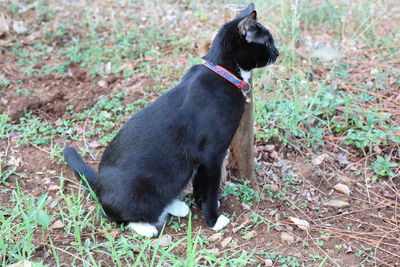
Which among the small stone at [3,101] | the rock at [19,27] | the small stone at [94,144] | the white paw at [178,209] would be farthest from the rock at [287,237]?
the rock at [19,27]

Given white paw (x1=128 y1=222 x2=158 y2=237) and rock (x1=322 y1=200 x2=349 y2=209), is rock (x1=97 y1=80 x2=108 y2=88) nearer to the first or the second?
white paw (x1=128 y1=222 x2=158 y2=237)

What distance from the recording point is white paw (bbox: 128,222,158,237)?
7.95ft

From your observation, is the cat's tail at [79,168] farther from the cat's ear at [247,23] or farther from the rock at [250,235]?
the cat's ear at [247,23]

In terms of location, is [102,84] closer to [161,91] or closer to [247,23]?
[161,91]

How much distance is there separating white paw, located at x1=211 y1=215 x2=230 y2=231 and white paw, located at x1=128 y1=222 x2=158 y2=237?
37 centimetres

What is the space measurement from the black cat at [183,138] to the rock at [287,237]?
46 centimetres

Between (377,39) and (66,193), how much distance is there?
11.9ft

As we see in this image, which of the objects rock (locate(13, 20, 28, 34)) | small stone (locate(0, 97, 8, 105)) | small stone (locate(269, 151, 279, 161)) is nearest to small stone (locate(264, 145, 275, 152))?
small stone (locate(269, 151, 279, 161))

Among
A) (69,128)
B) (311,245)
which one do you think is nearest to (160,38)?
(69,128)

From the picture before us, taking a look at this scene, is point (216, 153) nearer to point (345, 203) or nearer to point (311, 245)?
point (311, 245)

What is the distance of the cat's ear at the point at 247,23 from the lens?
86.0 inches

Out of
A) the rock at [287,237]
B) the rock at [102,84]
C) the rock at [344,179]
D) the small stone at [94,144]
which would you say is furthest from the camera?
the rock at [102,84]

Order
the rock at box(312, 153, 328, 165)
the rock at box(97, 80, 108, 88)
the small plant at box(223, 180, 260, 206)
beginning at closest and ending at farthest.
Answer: the small plant at box(223, 180, 260, 206) → the rock at box(312, 153, 328, 165) → the rock at box(97, 80, 108, 88)

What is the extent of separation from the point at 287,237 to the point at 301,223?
0.17 metres
